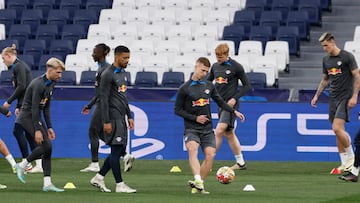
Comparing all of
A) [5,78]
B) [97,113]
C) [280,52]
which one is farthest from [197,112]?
[280,52]

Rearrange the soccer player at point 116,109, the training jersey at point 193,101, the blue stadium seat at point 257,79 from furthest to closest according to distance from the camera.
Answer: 1. the blue stadium seat at point 257,79
2. the training jersey at point 193,101
3. the soccer player at point 116,109

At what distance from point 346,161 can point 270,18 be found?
12.8 meters

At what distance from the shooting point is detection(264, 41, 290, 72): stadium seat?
101 ft

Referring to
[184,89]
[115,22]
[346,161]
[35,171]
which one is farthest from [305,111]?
[115,22]

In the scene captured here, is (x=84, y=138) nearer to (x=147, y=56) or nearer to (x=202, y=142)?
(x=147, y=56)

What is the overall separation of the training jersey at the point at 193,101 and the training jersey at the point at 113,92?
0.88 meters

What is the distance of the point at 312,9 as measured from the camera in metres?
33.3

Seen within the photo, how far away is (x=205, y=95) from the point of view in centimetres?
1705

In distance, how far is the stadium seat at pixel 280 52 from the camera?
30.8 metres

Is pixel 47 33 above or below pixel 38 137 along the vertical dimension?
below

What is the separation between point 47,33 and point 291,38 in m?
7.18

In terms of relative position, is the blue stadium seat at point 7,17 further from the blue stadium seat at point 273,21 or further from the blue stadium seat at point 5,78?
the blue stadium seat at point 273,21

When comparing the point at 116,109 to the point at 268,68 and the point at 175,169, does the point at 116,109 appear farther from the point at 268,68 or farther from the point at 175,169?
the point at 268,68

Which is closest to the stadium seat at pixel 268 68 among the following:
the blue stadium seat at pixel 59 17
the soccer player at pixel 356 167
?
the blue stadium seat at pixel 59 17
